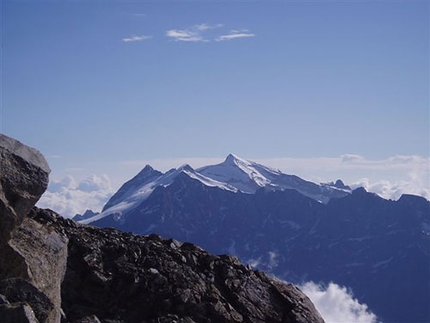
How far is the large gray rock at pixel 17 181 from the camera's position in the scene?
29203 millimetres

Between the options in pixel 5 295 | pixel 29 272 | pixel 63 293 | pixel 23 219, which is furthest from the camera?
pixel 63 293

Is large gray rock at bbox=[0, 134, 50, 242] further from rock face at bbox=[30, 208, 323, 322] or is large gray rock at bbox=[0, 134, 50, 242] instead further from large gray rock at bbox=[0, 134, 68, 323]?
rock face at bbox=[30, 208, 323, 322]

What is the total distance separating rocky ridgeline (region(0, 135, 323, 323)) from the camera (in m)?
29.3

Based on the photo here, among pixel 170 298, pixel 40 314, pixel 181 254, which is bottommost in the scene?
pixel 40 314

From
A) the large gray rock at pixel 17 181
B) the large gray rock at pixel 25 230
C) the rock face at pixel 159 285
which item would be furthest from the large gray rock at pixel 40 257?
the rock face at pixel 159 285

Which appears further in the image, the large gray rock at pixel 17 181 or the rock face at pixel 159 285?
the rock face at pixel 159 285

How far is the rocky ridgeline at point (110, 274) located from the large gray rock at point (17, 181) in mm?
47

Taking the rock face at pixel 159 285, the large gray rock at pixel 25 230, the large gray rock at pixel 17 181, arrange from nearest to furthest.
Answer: the large gray rock at pixel 25 230
the large gray rock at pixel 17 181
the rock face at pixel 159 285

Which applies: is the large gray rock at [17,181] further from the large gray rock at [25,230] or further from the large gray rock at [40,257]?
the large gray rock at [40,257]

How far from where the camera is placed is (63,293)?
114 ft

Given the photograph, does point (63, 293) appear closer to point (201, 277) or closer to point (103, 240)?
point (103, 240)

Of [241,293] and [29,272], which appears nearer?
[29,272]

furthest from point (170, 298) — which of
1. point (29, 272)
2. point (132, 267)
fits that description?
point (29, 272)

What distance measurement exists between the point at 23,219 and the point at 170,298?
9.99 m
